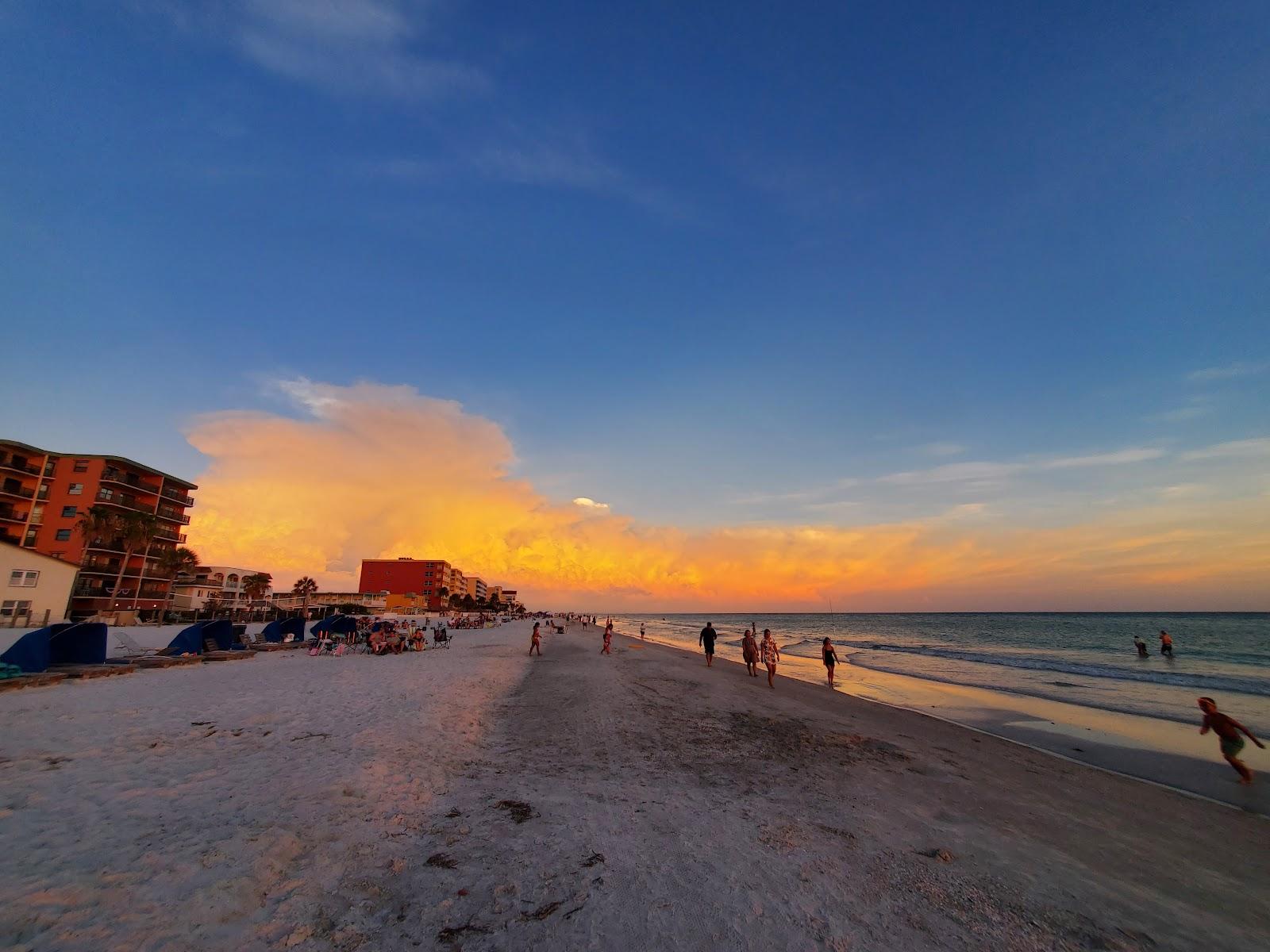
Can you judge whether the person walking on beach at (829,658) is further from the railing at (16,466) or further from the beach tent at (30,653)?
the railing at (16,466)

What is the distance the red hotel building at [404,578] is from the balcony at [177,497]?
84451 mm

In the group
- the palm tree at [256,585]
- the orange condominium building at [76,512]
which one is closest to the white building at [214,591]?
the palm tree at [256,585]

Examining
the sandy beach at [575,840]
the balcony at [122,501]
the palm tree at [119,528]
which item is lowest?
the sandy beach at [575,840]

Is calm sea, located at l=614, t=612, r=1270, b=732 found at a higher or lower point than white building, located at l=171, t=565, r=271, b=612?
lower

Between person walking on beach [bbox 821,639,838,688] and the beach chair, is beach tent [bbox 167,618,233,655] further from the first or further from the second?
person walking on beach [bbox 821,639,838,688]

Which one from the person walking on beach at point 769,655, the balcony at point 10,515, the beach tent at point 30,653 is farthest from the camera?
the balcony at point 10,515

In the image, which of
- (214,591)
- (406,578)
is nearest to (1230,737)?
(214,591)

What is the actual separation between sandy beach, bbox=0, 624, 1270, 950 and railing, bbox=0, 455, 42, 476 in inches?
2512

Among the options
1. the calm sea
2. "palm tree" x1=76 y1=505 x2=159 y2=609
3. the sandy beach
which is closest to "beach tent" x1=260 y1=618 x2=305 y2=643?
the sandy beach

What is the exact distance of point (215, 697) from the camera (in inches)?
562

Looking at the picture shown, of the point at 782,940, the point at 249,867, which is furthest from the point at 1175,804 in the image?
the point at 249,867

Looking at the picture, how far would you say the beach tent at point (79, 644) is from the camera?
19312 millimetres

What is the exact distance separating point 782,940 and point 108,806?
843 cm

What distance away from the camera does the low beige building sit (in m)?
35.7
